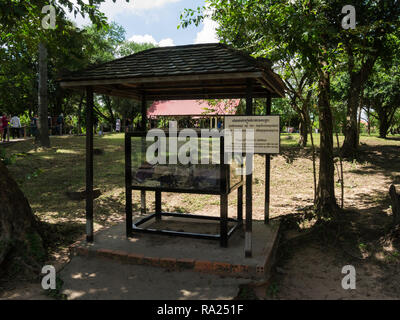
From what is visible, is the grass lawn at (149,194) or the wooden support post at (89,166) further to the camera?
the grass lawn at (149,194)

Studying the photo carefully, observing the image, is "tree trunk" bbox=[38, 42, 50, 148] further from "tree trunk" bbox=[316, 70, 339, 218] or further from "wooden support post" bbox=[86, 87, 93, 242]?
"tree trunk" bbox=[316, 70, 339, 218]

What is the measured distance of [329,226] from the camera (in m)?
6.30

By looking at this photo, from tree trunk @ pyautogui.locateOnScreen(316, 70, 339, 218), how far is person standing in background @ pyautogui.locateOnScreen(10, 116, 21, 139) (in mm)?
18710

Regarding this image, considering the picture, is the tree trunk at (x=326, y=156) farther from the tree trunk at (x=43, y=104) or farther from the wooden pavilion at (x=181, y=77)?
the tree trunk at (x=43, y=104)

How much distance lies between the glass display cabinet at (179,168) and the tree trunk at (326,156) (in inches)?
82.5

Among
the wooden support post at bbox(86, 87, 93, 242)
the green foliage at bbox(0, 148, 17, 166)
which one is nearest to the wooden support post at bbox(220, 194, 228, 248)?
the wooden support post at bbox(86, 87, 93, 242)

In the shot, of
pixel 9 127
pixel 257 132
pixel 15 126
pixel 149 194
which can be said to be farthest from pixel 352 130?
pixel 15 126

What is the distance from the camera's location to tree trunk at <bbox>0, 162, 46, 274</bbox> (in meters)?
4.87

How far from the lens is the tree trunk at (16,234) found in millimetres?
4867

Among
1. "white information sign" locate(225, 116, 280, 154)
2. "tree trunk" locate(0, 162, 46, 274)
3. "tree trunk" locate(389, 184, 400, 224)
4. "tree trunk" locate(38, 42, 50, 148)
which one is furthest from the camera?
"tree trunk" locate(38, 42, 50, 148)

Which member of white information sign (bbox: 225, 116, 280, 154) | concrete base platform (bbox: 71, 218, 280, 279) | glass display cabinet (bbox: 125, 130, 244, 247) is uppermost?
white information sign (bbox: 225, 116, 280, 154)

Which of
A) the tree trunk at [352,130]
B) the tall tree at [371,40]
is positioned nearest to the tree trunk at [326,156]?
the tall tree at [371,40]
